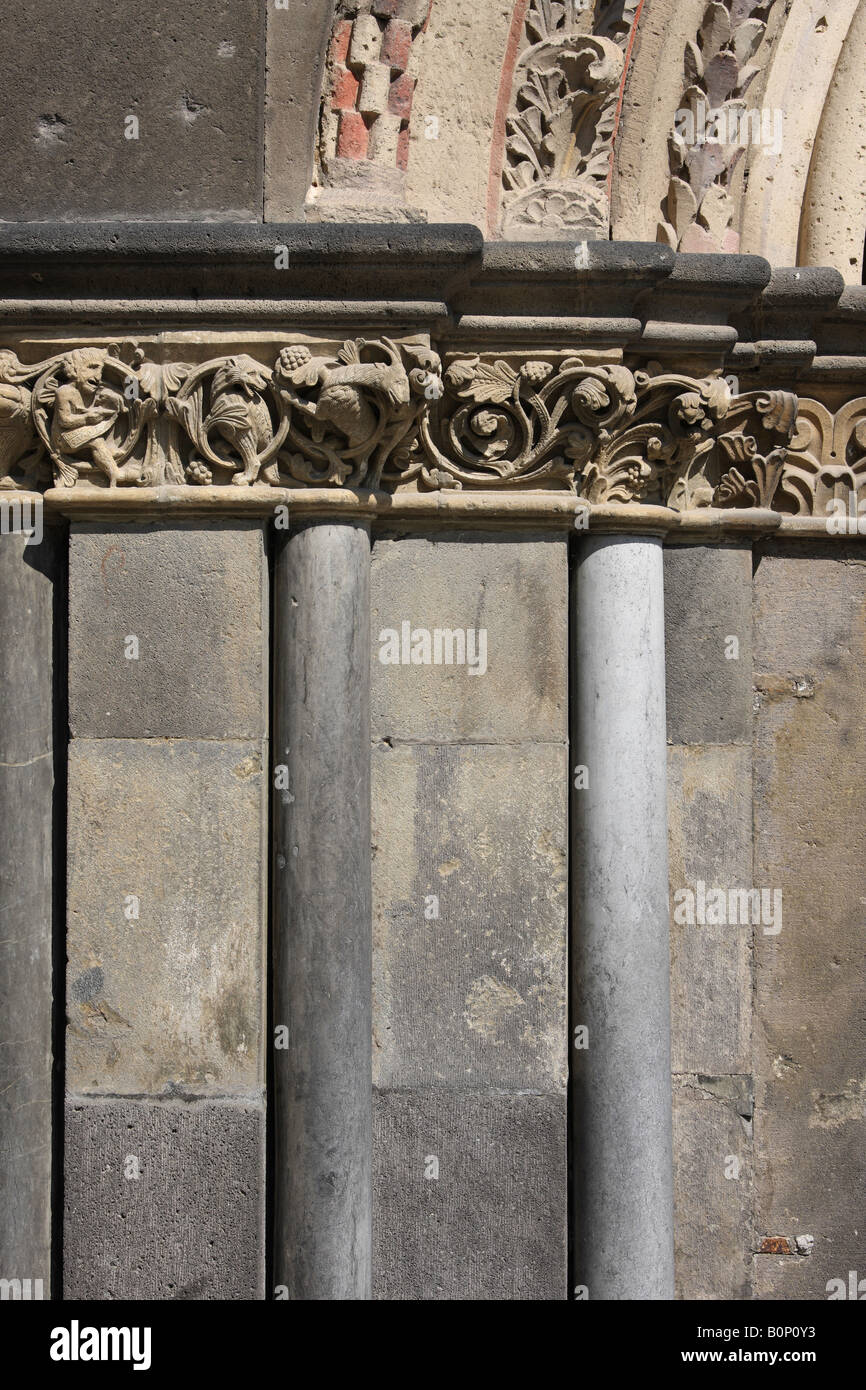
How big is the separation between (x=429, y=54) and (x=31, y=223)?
3.28 feet

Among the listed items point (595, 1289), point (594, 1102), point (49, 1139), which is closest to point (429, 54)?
point (594, 1102)

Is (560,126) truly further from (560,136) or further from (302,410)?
(302,410)

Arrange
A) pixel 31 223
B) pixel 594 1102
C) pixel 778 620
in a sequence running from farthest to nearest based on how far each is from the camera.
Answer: pixel 778 620
pixel 594 1102
pixel 31 223

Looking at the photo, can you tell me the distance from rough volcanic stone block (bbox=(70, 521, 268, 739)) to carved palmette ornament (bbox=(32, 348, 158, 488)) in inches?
6.0

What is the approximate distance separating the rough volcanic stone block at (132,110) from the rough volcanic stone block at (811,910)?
165cm

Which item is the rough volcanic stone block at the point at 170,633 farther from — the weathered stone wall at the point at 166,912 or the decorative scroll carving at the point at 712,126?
the decorative scroll carving at the point at 712,126

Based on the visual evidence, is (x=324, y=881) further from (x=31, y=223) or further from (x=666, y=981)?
(x=31, y=223)

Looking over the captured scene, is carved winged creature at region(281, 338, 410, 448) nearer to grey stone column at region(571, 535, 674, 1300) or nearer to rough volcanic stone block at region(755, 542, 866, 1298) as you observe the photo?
grey stone column at region(571, 535, 674, 1300)

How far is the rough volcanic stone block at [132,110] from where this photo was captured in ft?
8.89

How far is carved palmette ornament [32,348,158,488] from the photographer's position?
2689mm

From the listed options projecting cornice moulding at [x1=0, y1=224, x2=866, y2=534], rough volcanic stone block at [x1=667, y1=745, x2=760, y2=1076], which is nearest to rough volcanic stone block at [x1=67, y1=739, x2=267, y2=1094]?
projecting cornice moulding at [x1=0, y1=224, x2=866, y2=534]

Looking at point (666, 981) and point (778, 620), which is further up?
point (778, 620)

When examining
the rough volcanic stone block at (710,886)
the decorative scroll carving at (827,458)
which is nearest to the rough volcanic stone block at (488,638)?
the rough volcanic stone block at (710,886)
